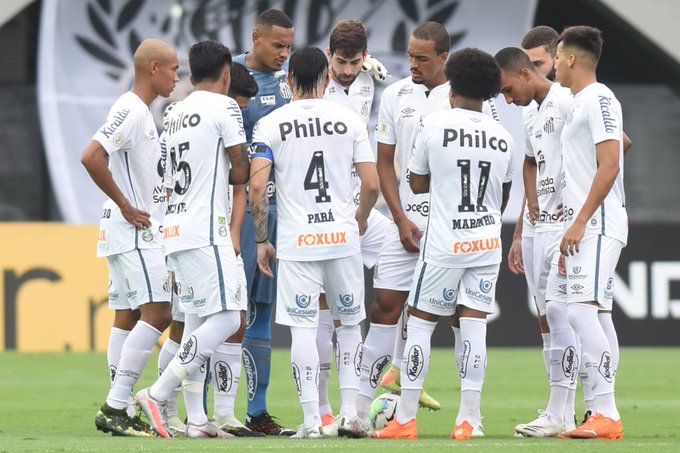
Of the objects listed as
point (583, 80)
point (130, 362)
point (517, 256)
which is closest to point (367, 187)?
point (583, 80)

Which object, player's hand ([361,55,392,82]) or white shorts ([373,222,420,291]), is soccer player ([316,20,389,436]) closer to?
player's hand ([361,55,392,82])

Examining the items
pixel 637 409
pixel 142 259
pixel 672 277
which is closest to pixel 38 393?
pixel 142 259

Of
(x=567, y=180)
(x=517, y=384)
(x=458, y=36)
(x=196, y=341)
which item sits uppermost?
(x=458, y=36)

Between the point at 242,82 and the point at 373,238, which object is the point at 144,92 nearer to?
the point at 242,82

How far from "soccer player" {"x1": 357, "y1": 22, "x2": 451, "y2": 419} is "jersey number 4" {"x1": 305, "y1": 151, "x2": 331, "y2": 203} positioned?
77 cm

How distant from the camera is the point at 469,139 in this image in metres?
8.04

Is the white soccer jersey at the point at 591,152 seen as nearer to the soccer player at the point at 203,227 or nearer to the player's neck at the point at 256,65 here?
the soccer player at the point at 203,227

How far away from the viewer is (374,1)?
2186cm

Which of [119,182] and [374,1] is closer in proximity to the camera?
[119,182]

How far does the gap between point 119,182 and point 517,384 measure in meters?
5.50

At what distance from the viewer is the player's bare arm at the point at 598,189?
795 cm

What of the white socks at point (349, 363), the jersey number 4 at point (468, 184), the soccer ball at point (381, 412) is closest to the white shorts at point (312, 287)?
the white socks at point (349, 363)

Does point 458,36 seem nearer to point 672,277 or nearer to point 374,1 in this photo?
point 374,1

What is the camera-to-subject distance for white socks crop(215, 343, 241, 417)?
8.70 meters
